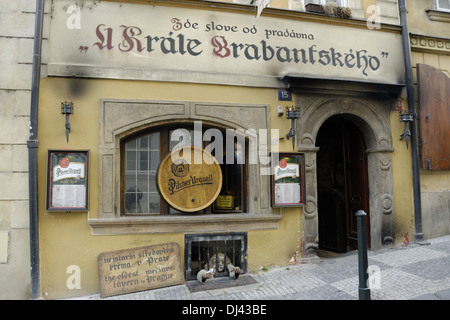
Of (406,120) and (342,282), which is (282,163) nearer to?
(342,282)

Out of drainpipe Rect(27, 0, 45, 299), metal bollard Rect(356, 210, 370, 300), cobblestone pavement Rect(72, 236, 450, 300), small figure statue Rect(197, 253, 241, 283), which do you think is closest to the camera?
metal bollard Rect(356, 210, 370, 300)

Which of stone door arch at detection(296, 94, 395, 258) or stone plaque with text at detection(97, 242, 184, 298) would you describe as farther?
stone door arch at detection(296, 94, 395, 258)

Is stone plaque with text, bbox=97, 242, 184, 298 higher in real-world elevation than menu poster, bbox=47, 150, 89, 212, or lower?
lower

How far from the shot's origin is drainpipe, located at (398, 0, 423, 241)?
6324 millimetres

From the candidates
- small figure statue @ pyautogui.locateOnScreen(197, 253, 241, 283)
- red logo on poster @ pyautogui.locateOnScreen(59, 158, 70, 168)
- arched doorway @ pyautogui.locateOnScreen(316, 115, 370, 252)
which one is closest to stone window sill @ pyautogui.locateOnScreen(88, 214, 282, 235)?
small figure statue @ pyautogui.locateOnScreen(197, 253, 241, 283)

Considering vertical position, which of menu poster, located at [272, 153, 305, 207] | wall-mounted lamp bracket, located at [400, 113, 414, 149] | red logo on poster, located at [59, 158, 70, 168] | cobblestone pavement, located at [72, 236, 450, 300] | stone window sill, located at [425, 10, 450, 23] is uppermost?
stone window sill, located at [425, 10, 450, 23]

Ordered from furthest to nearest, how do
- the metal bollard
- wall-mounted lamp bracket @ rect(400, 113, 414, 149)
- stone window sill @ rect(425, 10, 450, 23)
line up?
stone window sill @ rect(425, 10, 450, 23) → wall-mounted lamp bracket @ rect(400, 113, 414, 149) → the metal bollard

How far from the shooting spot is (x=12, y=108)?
4.93 m

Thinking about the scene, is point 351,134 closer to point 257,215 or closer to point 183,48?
point 257,215

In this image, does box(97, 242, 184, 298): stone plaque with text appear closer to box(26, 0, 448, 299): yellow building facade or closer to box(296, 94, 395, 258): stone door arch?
box(26, 0, 448, 299): yellow building facade

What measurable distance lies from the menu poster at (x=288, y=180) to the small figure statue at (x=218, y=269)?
47.6 inches

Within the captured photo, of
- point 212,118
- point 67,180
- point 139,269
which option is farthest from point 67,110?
point 139,269

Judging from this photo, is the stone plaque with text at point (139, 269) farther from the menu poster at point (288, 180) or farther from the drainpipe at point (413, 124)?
the drainpipe at point (413, 124)

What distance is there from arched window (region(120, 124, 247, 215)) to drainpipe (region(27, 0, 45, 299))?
1.22 metres
